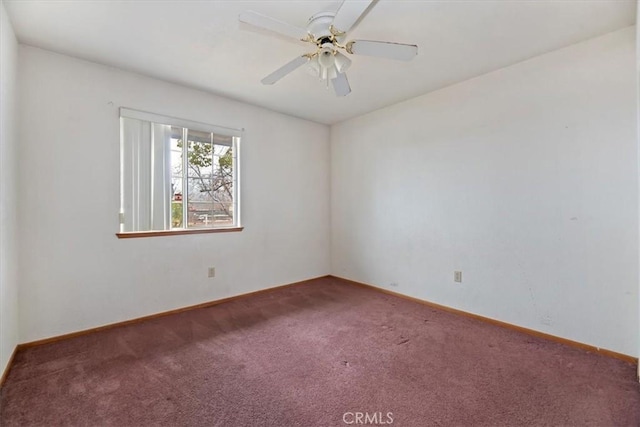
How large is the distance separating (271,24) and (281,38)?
0.15m

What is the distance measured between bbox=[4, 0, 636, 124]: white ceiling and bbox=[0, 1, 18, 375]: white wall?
0.20 meters

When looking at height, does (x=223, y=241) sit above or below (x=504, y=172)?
below

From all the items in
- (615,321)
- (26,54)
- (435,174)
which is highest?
(26,54)

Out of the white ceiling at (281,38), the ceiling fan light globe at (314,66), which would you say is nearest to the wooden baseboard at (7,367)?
the white ceiling at (281,38)

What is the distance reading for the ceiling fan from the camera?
1.51 m

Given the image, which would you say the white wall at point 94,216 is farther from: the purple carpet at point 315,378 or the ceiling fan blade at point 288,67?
the ceiling fan blade at point 288,67

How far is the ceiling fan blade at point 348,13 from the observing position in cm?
140

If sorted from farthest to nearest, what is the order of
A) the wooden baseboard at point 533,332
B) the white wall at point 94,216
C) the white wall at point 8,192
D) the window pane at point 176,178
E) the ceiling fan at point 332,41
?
1. the window pane at point 176,178
2. the white wall at point 94,216
3. the wooden baseboard at point 533,332
4. the white wall at point 8,192
5. the ceiling fan at point 332,41

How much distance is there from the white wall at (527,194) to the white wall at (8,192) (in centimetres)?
346

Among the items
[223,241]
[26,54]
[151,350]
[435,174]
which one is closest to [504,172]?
[435,174]

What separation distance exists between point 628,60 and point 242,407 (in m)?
3.55

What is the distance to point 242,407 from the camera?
1.59 meters

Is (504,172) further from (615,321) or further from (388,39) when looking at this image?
(388,39)

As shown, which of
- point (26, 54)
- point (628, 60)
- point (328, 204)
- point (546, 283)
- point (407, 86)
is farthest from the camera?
point (328, 204)
